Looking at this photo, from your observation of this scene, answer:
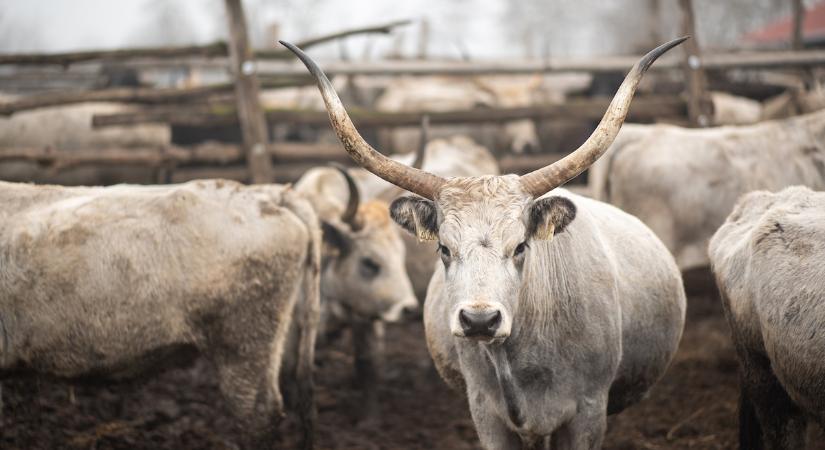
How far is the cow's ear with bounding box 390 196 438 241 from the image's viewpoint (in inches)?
139

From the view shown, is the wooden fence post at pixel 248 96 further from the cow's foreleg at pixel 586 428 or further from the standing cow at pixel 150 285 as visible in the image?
the cow's foreleg at pixel 586 428

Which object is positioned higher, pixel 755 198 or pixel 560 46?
pixel 560 46

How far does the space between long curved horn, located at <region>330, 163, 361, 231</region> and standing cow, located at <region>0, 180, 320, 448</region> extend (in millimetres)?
1281

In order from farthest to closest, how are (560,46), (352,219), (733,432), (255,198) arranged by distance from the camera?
(560,46), (352,219), (733,432), (255,198)

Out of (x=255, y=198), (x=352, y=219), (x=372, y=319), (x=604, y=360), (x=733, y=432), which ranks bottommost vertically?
(x=733, y=432)

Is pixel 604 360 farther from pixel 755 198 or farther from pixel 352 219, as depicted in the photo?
pixel 352 219

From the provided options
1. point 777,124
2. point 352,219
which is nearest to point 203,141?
point 352,219

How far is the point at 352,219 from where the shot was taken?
6.34 metres

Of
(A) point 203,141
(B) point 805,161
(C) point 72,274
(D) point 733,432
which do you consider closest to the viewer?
(C) point 72,274

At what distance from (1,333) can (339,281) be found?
2.63m

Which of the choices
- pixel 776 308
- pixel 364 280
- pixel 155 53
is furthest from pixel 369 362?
pixel 155 53

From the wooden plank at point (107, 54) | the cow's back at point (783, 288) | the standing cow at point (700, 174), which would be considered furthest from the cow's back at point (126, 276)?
the wooden plank at point (107, 54)

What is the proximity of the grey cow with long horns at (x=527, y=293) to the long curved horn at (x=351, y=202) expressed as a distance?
2.12 metres

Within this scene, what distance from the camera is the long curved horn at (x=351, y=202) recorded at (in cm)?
600
